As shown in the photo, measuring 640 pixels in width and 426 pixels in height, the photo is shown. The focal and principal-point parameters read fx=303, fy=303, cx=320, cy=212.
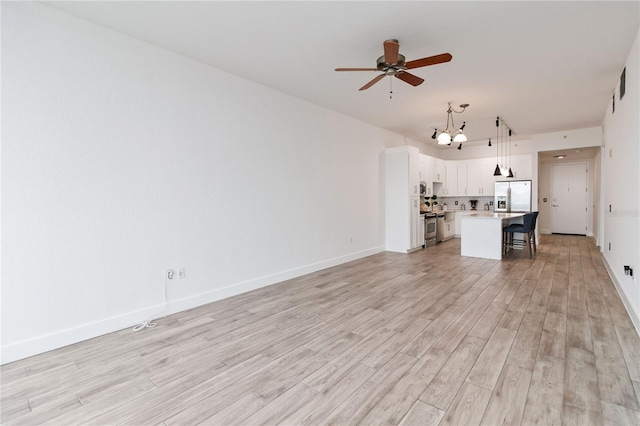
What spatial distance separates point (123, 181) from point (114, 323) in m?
1.41

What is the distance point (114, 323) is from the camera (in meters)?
2.98

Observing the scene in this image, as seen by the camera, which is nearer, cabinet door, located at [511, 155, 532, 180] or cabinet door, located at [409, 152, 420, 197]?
cabinet door, located at [409, 152, 420, 197]

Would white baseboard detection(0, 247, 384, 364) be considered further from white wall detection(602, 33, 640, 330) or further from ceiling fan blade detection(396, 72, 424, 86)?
white wall detection(602, 33, 640, 330)

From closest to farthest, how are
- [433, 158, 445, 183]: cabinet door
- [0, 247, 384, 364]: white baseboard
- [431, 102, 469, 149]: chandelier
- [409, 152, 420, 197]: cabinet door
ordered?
[0, 247, 384, 364]: white baseboard < [431, 102, 469, 149]: chandelier < [409, 152, 420, 197]: cabinet door < [433, 158, 445, 183]: cabinet door

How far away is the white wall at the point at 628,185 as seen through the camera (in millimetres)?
3053

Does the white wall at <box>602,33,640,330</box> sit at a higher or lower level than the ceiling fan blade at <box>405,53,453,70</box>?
lower

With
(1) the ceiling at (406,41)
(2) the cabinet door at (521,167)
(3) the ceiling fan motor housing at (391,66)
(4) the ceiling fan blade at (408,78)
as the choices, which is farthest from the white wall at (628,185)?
(2) the cabinet door at (521,167)

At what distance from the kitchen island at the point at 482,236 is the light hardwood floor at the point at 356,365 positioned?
2133 mm

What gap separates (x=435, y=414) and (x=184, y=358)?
1921mm

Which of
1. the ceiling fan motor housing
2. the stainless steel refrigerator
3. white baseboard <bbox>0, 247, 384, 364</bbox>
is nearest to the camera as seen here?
white baseboard <bbox>0, 247, 384, 364</bbox>

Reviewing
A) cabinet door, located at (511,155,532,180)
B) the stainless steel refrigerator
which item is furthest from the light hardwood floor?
cabinet door, located at (511,155,532,180)

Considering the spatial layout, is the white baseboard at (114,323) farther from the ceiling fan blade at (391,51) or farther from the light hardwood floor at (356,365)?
the ceiling fan blade at (391,51)

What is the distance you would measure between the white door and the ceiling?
17.5 feet

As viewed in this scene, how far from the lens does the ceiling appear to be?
2639mm
